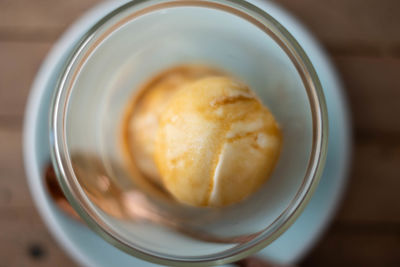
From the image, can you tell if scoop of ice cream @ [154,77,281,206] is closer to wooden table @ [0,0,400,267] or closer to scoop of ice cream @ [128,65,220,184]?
scoop of ice cream @ [128,65,220,184]

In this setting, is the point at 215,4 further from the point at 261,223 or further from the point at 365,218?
the point at 365,218

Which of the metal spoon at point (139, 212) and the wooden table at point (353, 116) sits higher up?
the wooden table at point (353, 116)

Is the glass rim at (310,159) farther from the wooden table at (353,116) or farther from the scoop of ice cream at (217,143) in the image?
the wooden table at (353,116)

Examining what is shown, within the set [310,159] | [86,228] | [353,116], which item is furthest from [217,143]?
[353,116]

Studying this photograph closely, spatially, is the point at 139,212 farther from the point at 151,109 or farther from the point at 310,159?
the point at 310,159

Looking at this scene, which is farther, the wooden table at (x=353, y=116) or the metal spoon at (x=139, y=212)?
the wooden table at (x=353, y=116)

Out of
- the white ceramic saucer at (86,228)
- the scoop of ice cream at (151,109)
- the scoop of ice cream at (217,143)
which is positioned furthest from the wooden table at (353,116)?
the scoop of ice cream at (217,143)
